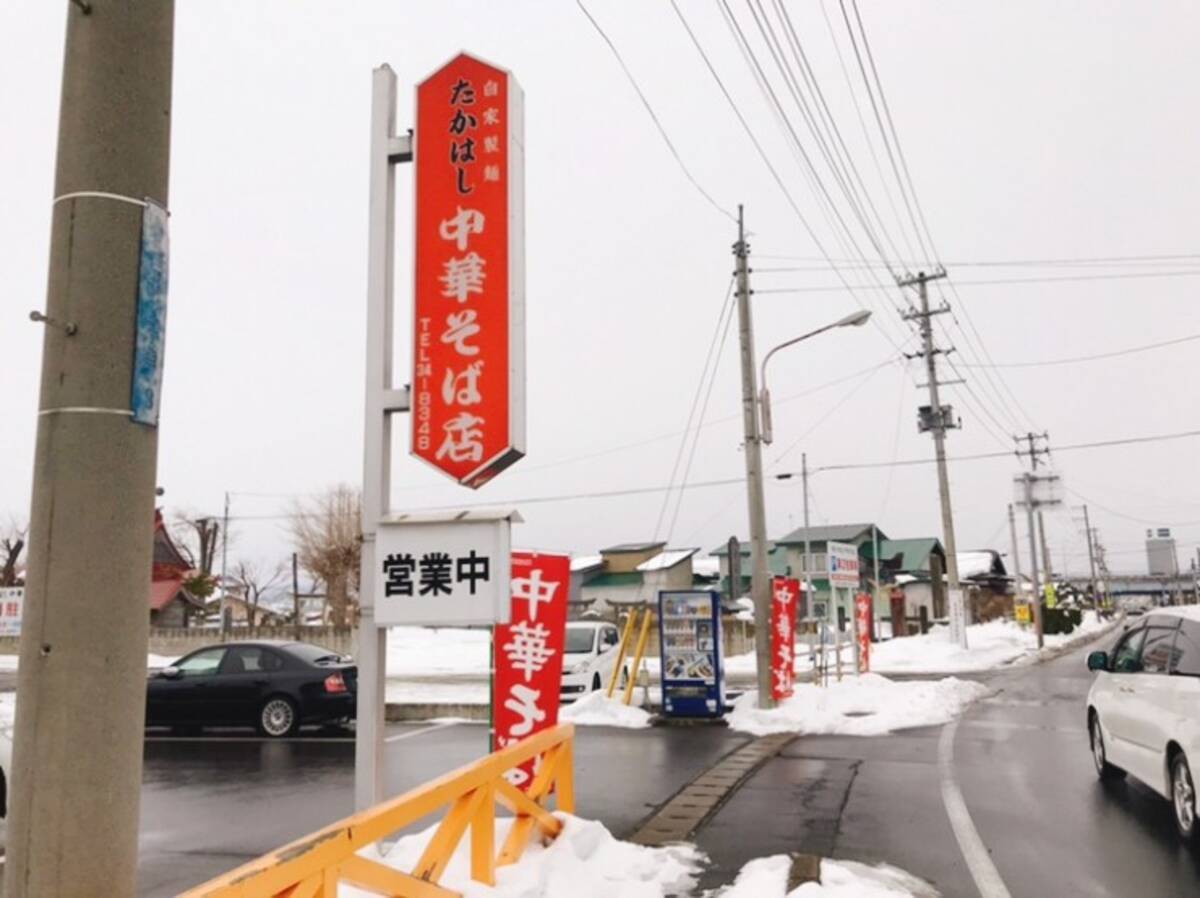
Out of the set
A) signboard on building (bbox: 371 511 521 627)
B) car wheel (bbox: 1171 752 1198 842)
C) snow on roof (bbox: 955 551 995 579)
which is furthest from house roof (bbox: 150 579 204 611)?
snow on roof (bbox: 955 551 995 579)

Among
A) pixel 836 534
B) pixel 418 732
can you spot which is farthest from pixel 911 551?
pixel 418 732

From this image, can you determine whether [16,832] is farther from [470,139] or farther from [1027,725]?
[1027,725]

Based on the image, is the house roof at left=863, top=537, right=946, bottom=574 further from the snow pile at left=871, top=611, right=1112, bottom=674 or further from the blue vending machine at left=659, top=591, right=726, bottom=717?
the blue vending machine at left=659, top=591, right=726, bottom=717

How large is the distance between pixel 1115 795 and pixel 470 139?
297 inches

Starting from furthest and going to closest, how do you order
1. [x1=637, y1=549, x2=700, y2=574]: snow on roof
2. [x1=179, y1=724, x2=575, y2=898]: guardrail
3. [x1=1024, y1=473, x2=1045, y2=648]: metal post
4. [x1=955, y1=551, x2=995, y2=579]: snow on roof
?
[x1=955, y1=551, x2=995, y2=579]: snow on roof
[x1=637, y1=549, x2=700, y2=574]: snow on roof
[x1=1024, y1=473, x2=1045, y2=648]: metal post
[x1=179, y1=724, x2=575, y2=898]: guardrail

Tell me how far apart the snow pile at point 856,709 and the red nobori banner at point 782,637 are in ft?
0.86

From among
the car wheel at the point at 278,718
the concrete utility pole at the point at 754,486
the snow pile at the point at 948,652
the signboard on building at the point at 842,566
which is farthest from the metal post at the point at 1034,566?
the car wheel at the point at 278,718

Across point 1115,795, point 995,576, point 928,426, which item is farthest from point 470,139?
point 995,576

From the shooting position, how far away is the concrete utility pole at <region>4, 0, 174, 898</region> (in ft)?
7.84

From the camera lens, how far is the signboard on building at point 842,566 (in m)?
19.2

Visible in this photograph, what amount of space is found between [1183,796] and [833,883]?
293 centimetres

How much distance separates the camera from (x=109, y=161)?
2.62 metres

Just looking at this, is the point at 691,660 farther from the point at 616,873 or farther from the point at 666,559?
the point at 666,559

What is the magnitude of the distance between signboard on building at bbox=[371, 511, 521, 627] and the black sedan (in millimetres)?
9377
